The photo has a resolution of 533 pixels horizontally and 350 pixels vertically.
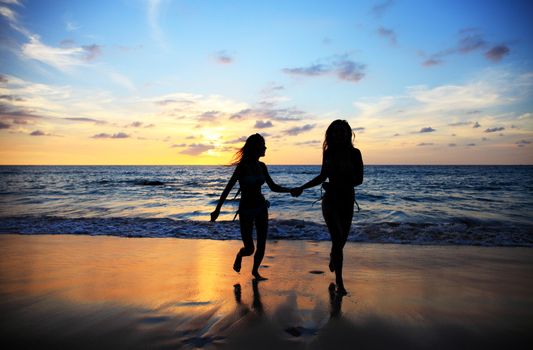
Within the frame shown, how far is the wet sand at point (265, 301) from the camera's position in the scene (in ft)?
9.85

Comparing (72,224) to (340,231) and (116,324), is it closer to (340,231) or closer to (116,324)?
(116,324)

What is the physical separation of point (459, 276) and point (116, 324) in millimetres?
5121

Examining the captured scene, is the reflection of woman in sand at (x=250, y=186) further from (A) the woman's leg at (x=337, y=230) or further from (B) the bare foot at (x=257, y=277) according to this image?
(A) the woman's leg at (x=337, y=230)

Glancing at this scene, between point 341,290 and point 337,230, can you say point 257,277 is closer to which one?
point 341,290

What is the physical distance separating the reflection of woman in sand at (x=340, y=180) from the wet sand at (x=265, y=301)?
72 cm

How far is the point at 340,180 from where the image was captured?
4250mm

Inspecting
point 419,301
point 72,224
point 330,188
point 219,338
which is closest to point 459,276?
point 419,301

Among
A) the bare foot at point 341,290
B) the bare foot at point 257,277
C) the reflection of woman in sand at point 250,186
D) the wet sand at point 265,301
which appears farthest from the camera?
the bare foot at point 257,277

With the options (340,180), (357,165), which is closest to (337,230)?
(340,180)

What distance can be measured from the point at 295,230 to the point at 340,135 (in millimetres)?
6330

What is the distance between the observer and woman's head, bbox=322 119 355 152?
13.9 ft


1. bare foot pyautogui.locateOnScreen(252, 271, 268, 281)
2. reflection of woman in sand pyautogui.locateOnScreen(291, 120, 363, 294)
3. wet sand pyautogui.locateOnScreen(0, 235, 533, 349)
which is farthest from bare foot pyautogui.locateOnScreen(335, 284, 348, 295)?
bare foot pyautogui.locateOnScreen(252, 271, 268, 281)

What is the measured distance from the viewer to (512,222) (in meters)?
11.8

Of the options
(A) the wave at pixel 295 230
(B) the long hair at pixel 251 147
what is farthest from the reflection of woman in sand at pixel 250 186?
(A) the wave at pixel 295 230
